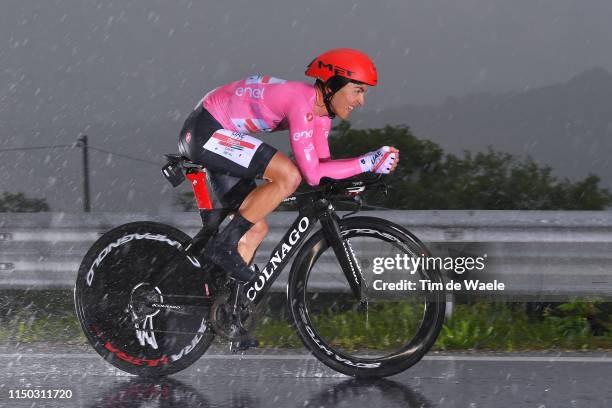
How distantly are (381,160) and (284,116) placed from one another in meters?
0.60

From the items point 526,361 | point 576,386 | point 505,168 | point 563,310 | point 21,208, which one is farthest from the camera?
point 21,208

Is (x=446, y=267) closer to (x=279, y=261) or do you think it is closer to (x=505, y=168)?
(x=279, y=261)

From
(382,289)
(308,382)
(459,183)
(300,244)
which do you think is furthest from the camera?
(459,183)

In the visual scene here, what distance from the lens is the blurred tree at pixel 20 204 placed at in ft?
45.6

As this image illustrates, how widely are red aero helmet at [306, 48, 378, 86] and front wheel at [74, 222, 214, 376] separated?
4.10 feet

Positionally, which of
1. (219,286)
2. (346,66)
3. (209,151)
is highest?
(346,66)

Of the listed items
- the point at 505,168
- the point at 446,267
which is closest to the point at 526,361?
the point at 446,267

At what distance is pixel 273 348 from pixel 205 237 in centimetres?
118

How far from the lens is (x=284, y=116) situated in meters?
5.26

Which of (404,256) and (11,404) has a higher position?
(404,256)

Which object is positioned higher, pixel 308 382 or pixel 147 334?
pixel 147 334

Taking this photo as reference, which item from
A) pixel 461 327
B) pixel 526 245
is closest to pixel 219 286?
pixel 461 327

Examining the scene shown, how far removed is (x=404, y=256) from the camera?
5391 mm

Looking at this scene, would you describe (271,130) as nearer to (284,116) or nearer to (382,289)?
(284,116)
